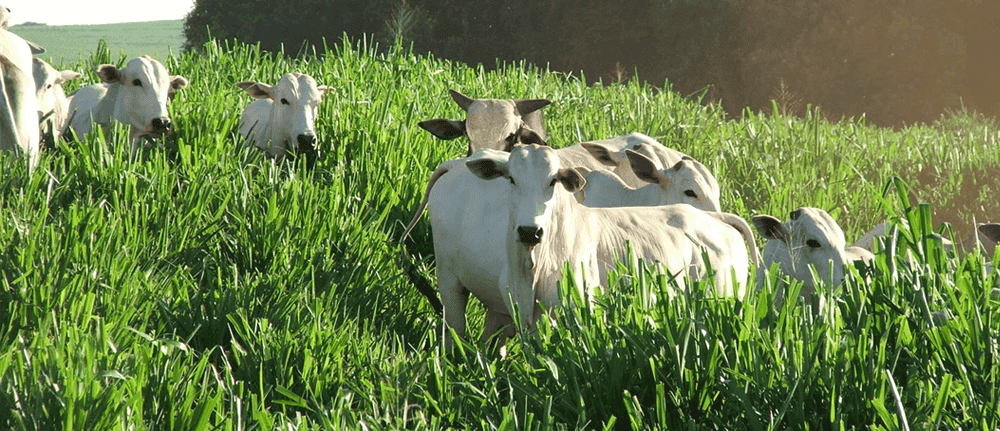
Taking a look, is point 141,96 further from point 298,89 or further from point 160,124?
point 298,89

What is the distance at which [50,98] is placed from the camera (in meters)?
6.69

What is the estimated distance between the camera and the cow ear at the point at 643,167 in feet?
19.0

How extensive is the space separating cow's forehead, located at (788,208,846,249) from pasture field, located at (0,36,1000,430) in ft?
1.96

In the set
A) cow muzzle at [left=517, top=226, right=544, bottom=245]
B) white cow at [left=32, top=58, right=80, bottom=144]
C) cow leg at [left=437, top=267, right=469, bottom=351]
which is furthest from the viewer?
white cow at [left=32, top=58, right=80, bottom=144]

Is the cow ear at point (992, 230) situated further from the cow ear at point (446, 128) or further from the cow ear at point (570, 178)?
the cow ear at point (446, 128)

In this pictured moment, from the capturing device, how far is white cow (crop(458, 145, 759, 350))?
4207 millimetres

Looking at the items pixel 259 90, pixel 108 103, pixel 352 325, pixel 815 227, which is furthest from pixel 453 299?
pixel 259 90

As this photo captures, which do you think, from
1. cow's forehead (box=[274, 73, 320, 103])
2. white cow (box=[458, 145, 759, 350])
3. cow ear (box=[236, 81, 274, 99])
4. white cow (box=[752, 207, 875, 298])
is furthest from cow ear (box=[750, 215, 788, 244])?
cow ear (box=[236, 81, 274, 99])

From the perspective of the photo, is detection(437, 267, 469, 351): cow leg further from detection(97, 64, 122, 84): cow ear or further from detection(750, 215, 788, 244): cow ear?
detection(97, 64, 122, 84): cow ear

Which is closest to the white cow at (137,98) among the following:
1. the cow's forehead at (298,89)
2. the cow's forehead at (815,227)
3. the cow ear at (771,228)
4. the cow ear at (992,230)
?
the cow's forehead at (298,89)

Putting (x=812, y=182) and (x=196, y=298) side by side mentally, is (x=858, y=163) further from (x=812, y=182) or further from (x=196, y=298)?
(x=196, y=298)

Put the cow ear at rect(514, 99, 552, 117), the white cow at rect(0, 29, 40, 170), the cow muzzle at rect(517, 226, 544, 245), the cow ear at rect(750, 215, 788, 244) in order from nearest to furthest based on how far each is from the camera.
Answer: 1. the cow muzzle at rect(517, 226, 544, 245)
2. the white cow at rect(0, 29, 40, 170)
3. the cow ear at rect(750, 215, 788, 244)
4. the cow ear at rect(514, 99, 552, 117)

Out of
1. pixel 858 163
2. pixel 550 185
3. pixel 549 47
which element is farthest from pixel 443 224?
pixel 549 47

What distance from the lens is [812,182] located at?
864cm
